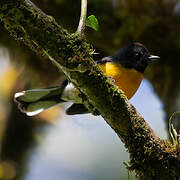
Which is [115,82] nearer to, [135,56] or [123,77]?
[123,77]

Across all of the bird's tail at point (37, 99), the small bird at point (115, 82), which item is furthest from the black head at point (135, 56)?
the bird's tail at point (37, 99)

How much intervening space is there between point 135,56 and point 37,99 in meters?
1.37

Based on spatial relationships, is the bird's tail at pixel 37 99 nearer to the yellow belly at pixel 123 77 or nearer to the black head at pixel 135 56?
the yellow belly at pixel 123 77

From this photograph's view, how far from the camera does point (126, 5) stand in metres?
4.83

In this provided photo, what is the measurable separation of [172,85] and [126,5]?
1.19 metres

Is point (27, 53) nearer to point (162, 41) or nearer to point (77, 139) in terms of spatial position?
point (162, 41)

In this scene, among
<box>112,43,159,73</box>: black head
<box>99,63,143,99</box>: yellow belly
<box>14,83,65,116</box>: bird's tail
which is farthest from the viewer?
<box>112,43,159,73</box>: black head

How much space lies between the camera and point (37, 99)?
434 centimetres

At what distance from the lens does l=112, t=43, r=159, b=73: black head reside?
4609 millimetres

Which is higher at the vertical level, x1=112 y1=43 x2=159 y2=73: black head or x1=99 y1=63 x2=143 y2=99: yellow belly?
x1=112 y1=43 x2=159 y2=73: black head

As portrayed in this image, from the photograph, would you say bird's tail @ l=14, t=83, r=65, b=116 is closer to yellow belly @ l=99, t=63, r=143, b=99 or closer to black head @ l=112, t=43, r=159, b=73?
yellow belly @ l=99, t=63, r=143, b=99

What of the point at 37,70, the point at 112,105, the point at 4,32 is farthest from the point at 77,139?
the point at 112,105

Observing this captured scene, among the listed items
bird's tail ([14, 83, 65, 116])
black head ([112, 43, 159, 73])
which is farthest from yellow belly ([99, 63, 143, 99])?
bird's tail ([14, 83, 65, 116])

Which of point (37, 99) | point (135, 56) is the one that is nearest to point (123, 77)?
point (135, 56)
